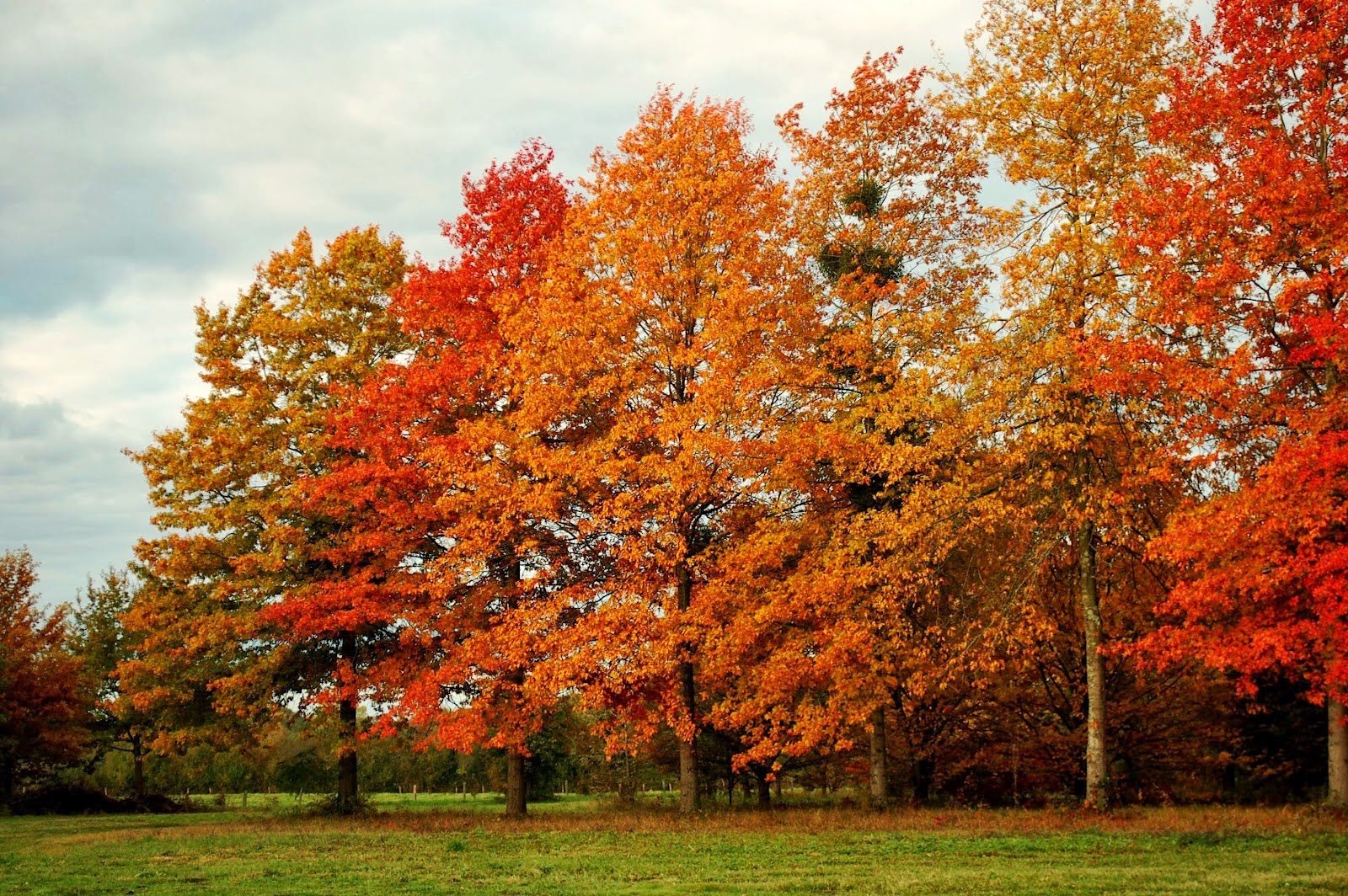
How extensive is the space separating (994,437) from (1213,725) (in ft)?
39.2

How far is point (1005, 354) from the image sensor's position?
1905cm

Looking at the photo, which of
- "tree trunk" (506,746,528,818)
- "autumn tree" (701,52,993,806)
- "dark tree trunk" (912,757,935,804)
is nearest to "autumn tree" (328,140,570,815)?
"tree trunk" (506,746,528,818)

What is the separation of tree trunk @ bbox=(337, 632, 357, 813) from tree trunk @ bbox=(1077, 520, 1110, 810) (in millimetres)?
19151

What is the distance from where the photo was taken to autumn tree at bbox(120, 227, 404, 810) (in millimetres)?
27953

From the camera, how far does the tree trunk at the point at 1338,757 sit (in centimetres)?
1815

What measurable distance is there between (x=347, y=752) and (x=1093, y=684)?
1979cm

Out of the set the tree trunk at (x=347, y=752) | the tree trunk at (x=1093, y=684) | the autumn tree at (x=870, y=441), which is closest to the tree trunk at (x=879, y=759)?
the autumn tree at (x=870, y=441)

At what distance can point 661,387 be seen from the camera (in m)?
23.0

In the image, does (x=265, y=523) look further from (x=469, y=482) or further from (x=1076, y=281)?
(x=1076, y=281)

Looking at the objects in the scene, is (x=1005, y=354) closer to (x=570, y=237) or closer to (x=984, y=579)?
(x=984, y=579)

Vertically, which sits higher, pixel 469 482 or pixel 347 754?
pixel 469 482

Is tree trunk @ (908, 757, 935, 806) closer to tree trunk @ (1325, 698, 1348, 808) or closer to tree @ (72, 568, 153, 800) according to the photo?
tree trunk @ (1325, 698, 1348, 808)

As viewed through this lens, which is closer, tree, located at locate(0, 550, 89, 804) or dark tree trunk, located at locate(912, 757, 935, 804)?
dark tree trunk, located at locate(912, 757, 935, 804)

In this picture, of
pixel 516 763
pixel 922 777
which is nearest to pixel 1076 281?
pixel 922 777
